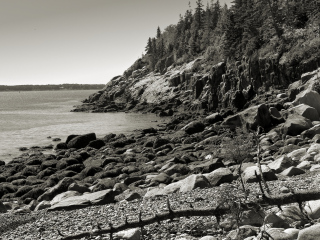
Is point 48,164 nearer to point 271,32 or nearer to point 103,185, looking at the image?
point 103,185

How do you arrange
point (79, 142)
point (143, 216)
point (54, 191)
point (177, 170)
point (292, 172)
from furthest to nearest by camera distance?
point (79, 142) < point (177, 170) < point (54, 191) < point (292, 172) < point (143, 216)

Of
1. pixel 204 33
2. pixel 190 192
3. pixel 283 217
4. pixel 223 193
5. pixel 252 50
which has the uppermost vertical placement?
pixel 204 33

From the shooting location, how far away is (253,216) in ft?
27.6

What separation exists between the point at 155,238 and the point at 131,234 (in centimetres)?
55

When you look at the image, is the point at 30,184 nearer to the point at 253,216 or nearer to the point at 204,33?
the point at 253,216

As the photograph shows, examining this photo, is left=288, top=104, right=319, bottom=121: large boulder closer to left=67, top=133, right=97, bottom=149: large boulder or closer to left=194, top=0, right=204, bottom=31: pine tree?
left=67, top=133, right=97, bottom=149: large boulder

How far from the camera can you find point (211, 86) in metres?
57.7

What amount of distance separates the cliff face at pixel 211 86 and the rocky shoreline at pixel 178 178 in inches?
342

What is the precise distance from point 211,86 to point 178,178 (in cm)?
4102

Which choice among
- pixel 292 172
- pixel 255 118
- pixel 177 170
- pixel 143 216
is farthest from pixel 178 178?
pixel 255 118

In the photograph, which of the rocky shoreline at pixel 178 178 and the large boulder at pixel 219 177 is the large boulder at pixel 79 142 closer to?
the rocky shoreline at pixel 178 178

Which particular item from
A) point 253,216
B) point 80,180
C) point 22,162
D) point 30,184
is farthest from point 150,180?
point 22,162

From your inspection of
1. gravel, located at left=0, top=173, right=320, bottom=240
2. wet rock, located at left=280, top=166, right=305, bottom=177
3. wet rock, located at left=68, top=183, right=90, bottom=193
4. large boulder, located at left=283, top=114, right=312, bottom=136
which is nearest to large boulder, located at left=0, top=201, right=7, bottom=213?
gravel, located at left=0, top=173, right=320, bottom=240

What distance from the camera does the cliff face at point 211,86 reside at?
152 feet
